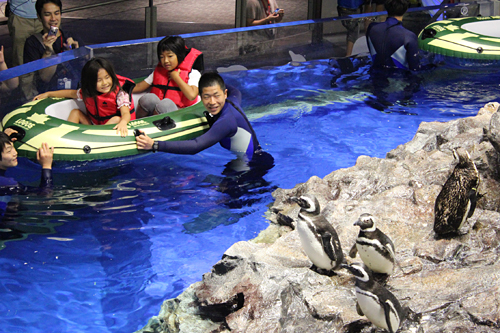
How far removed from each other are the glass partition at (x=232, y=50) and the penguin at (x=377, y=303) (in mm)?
3799

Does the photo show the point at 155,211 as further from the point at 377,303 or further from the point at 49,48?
the point at 377,303

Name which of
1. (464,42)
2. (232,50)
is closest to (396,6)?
(464,42)

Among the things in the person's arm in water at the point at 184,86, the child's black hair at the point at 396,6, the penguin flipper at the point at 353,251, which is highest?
the child's black hair at the point at 396,6

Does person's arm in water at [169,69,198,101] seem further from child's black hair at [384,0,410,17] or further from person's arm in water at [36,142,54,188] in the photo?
child's black hair at [384,0,410,17]

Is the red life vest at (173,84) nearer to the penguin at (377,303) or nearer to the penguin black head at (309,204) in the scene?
the penguin black head at (309,204)

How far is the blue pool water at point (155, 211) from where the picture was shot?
3.13 metres

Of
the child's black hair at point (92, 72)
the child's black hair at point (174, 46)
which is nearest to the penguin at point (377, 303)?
the child's black hair at point (92, 72)

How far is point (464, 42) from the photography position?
23.8 feet

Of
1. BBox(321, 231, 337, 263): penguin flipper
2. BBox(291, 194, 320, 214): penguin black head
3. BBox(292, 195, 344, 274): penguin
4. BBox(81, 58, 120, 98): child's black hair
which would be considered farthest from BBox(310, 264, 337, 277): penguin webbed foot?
BBox(81, 58, 120, 98): child's black hair

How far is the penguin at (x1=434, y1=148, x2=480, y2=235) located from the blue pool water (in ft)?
5.13

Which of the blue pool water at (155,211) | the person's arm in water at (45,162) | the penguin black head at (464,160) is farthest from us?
the person's arm in water at (45,162)

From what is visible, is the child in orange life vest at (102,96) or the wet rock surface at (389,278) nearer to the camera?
the wet rock surface at (389,278)

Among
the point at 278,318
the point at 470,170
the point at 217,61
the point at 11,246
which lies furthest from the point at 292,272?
the point at 217,61

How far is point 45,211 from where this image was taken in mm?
3863
